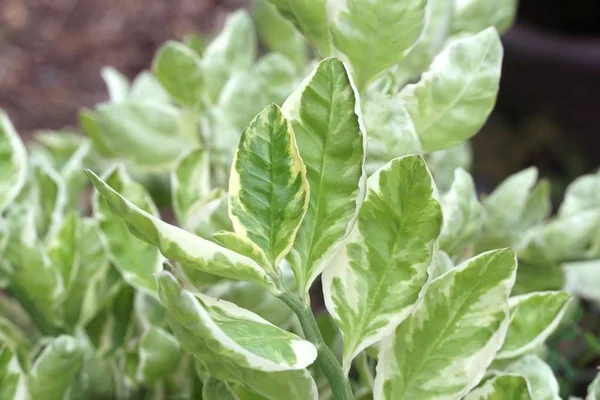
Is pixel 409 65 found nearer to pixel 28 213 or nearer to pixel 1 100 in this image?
pixel 28 213

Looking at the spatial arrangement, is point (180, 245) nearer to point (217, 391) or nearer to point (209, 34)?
point (217, 391)

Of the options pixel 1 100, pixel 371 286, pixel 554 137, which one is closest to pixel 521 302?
pixel 371 286

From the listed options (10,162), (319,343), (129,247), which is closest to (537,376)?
(319,343)

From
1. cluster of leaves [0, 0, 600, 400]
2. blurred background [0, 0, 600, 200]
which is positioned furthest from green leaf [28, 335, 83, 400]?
blurred background [0, 0, 600, 200]

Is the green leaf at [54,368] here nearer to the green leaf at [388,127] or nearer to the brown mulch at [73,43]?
the green leaf at [388,127]

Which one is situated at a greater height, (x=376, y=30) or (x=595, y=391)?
(x=376, y=30)

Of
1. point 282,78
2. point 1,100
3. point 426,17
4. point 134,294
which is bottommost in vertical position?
point 1,100
